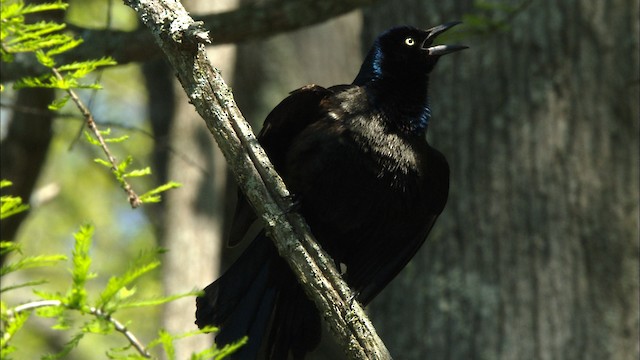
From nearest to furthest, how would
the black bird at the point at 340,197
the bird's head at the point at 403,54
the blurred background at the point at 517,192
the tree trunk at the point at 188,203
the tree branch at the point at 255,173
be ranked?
the tree branch at the point at 255,173 < the black bird at the point at 340,197 < the bird's head at the point at 403,54 < the blurred background at the point at 517,192 < the tree trunk at the point at 188,203

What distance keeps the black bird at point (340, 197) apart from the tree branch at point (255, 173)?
0.65m

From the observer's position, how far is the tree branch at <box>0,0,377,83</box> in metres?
4.51

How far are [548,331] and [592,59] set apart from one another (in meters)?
1.49

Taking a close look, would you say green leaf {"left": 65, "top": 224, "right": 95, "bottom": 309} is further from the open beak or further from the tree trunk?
the tree trunk

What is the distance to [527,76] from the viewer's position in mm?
5320

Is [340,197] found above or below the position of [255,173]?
below

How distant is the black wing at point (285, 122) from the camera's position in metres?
4.06

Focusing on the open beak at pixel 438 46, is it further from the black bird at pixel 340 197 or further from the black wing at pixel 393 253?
the black wing at pixel 393 253

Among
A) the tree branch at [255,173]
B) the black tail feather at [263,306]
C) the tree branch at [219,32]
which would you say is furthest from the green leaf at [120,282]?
the tree branch at [219,32]

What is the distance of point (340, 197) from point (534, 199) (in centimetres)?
163

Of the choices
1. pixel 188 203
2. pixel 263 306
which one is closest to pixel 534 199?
pixel 263 306

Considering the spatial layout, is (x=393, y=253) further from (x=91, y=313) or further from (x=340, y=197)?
(x=91, y=313)

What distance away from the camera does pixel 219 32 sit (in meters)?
4.56

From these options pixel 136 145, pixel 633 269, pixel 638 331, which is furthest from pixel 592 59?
pixel 136 145
